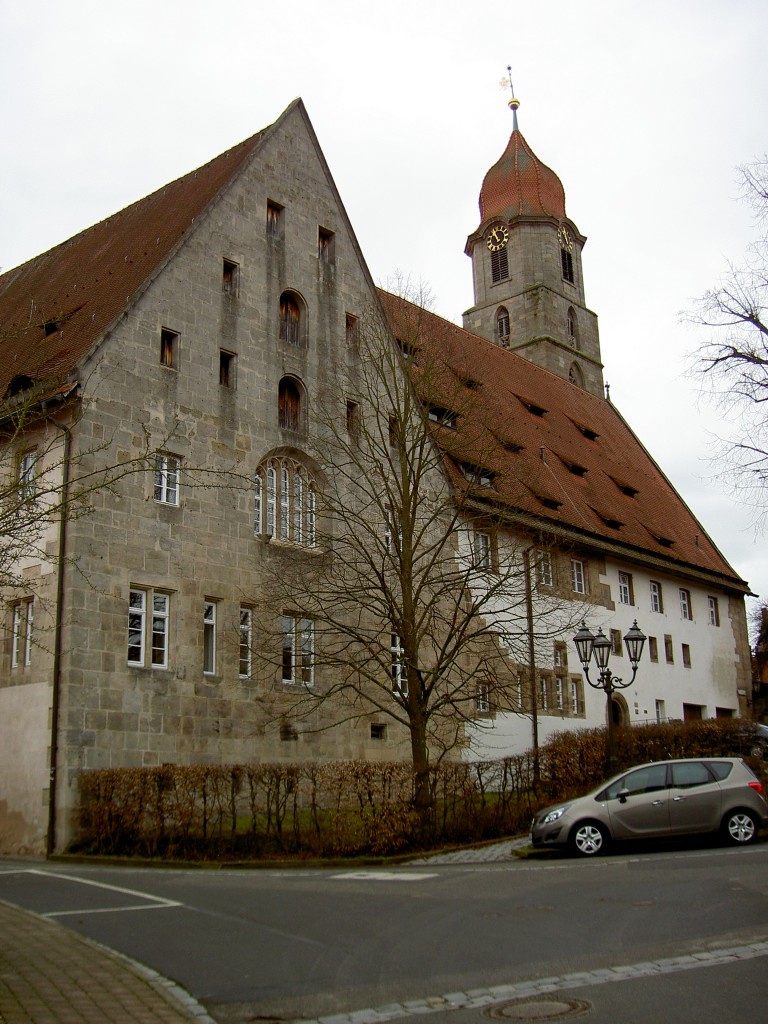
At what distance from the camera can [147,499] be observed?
22.4 m

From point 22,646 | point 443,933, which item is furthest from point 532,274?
point 443,933

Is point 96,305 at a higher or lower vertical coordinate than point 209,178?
lower

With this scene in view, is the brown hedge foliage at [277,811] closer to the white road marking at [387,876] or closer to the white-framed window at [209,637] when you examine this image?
the white road marking at [387,876]

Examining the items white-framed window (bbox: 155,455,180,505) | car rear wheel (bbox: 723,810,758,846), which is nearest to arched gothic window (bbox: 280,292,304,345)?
white-framed window (bbox: 155,455,180,505)

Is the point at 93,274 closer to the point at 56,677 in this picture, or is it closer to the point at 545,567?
the point at 56,677

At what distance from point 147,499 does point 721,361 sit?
36.9ft

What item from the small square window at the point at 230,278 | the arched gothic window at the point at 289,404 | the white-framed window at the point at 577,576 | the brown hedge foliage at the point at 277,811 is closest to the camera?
the brown hedge foliage at the point at 277,811

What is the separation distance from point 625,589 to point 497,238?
24.3 metres

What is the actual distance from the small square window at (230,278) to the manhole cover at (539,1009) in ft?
67.0

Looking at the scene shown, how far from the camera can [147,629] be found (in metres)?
21.8

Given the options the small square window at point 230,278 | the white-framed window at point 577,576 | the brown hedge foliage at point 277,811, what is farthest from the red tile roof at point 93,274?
the white-framed window at point 577,576

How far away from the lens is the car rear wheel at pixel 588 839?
17.0 m

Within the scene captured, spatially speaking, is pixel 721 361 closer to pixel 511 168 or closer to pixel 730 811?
pixel 730 811

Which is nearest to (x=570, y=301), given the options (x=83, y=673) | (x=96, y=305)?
(x=96, y=305)
